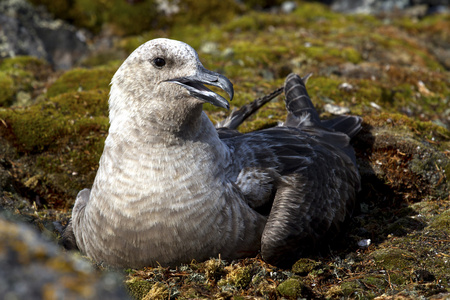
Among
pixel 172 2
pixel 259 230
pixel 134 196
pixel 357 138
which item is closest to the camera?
pixel 134 196

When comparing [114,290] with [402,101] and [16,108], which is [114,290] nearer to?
[16,108]

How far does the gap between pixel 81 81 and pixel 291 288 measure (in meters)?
6.59

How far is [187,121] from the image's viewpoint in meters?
4.36

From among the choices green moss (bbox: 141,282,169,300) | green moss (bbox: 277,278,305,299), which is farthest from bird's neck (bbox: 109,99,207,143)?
green moss (bbox: 277,278,305,299)

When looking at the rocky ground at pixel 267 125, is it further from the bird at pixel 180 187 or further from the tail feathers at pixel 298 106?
the tail feathers at pixel 298 106

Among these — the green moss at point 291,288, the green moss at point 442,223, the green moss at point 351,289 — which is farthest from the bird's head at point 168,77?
the green moss at point 442,223

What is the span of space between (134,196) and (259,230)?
138 centimetres

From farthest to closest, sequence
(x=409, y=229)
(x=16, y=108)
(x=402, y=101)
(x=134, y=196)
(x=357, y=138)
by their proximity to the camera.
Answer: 1. (x=402, y=101)
2. (x=16, y=108)
3. (x=357, y=138)
4. (x=409, y=229)
5. (x=134, y=196)

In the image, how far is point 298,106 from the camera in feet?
22.4

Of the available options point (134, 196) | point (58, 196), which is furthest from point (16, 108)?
point (134, 196)

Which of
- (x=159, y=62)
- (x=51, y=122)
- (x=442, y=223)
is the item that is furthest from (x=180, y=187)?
(x=51, y=122)

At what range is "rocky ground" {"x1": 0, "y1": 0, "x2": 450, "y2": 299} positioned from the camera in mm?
3982

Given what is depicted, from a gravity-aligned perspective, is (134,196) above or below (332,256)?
above

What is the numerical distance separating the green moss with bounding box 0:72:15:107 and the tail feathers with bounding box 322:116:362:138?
6.04 m
